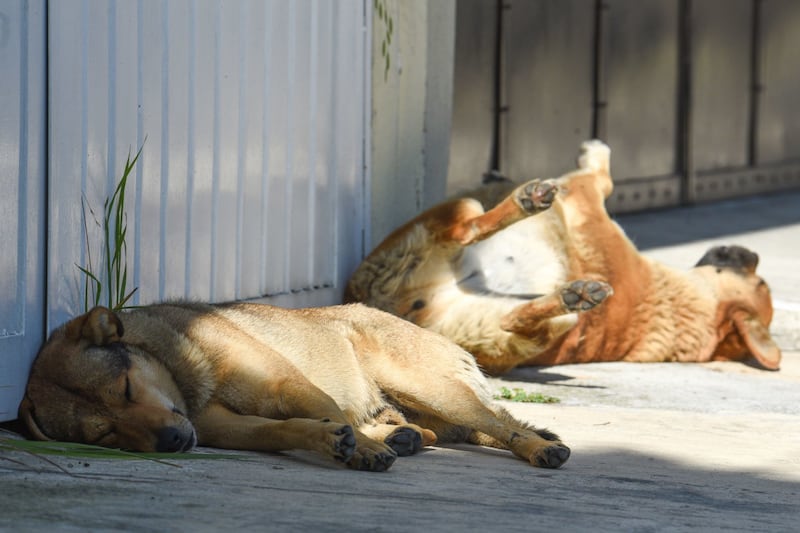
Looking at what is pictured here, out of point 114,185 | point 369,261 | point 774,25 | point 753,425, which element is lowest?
point 753,425

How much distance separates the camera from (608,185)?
7855 millimetres

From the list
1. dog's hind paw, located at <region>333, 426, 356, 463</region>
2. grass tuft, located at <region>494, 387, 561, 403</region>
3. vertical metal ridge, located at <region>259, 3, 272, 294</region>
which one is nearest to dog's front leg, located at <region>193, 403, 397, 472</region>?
dog's hind paw, located at <region>333, 426, 356, 463</region>

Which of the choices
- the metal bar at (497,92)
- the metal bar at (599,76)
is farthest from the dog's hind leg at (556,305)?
the metal bar at (599,76)

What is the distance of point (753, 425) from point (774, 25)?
9.07m

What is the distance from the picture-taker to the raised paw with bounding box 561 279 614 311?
20.0 ft

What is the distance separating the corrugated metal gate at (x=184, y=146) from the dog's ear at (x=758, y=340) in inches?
86.7

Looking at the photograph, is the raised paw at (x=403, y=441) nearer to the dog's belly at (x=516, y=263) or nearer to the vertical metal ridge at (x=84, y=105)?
the vertical metal ridge at (x=84, y=105)

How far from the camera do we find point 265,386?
14.3ft

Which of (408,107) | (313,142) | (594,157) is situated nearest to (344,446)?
(313,142)

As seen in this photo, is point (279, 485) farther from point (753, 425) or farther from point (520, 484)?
point (753, 425)

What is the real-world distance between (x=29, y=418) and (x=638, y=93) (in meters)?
8.75

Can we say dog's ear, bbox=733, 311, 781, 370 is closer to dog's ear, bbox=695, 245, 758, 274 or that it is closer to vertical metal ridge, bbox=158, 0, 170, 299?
dog's ear, bbox=695, 245, 758, 274

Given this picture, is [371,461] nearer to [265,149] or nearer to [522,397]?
[522,397]

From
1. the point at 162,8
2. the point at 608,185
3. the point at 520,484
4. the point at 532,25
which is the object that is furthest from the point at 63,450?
the point at 532,25
